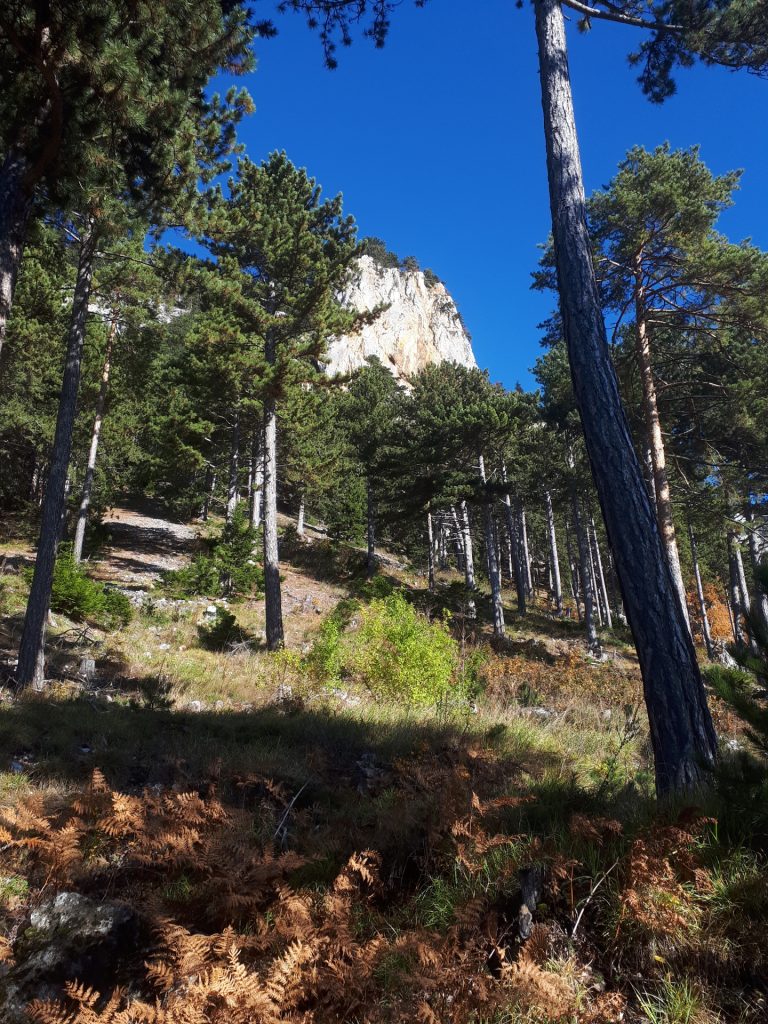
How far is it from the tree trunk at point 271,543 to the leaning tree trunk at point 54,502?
5244 millimetres

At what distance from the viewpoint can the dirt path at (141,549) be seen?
18250 mm

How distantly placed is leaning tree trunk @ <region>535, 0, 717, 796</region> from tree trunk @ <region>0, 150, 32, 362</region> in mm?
5170

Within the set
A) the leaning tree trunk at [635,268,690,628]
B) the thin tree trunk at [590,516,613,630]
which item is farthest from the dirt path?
the thin tree trunk at [590,516,613,630]

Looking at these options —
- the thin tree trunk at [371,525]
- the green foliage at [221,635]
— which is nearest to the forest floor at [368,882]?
the green foliage at [221,635]

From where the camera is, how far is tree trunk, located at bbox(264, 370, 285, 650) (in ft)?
41.5

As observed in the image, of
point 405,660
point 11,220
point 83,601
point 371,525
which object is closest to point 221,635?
point 83,601

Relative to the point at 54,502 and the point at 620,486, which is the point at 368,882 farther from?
the point at 54,502

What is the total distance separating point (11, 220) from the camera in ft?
16.8

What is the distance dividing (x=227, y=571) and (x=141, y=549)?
730 cm

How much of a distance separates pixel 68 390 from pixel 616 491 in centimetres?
849

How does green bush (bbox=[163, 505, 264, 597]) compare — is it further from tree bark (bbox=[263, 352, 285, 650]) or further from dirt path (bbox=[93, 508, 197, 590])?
tree bark (bbox=[263, 352, 285, 650])

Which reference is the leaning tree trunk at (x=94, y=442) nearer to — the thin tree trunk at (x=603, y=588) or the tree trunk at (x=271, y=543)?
the tree trunk at (x=271, y=543)

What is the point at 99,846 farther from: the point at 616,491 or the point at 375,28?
the point at 375,28

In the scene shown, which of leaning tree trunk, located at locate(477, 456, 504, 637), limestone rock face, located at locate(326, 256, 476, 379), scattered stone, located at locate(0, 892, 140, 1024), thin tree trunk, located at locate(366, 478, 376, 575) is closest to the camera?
scattered stone, located at locate(0, 892, 140, 1024)
